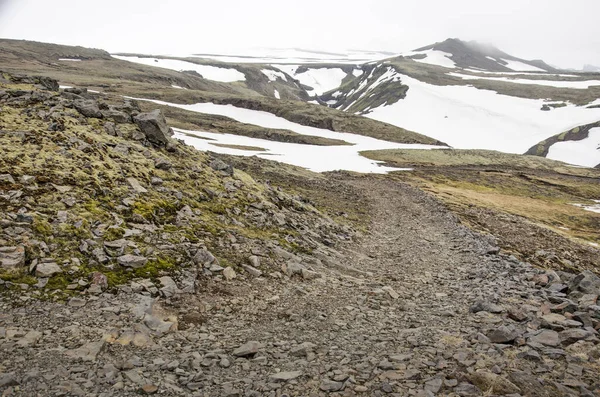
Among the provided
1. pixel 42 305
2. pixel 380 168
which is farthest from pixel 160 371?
pixel 380 168

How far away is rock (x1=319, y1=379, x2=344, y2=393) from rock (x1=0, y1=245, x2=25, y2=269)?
7.41 meters

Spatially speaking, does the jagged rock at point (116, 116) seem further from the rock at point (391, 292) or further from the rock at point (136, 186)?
the rock at point (391, 292)

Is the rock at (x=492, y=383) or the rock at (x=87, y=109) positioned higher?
the rock at (x=87, y=109)

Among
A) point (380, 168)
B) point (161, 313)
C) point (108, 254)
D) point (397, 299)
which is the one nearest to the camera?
point (161, 313)

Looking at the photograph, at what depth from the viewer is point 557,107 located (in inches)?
6629

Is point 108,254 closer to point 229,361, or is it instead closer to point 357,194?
point 229,361

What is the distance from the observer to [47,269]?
856 cm

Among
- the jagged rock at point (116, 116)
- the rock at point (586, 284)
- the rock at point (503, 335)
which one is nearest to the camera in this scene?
the rock at point (503, 335)

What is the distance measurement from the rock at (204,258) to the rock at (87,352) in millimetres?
4118

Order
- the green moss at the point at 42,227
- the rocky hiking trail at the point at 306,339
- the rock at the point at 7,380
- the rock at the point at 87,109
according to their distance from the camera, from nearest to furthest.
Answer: the rock at the point at 7,380 < the rocky hiking trail at the point at 306,339 < the green moss at the point at 42,227 < the rock at the point at 87,109

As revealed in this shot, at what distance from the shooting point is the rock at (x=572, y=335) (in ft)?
25.1

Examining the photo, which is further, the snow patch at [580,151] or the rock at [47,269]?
the snow patch at [580,151]

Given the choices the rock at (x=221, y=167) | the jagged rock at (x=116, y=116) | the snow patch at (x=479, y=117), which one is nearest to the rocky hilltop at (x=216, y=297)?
the jagged rock at (x=116, y=116)

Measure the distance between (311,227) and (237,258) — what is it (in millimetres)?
7337
